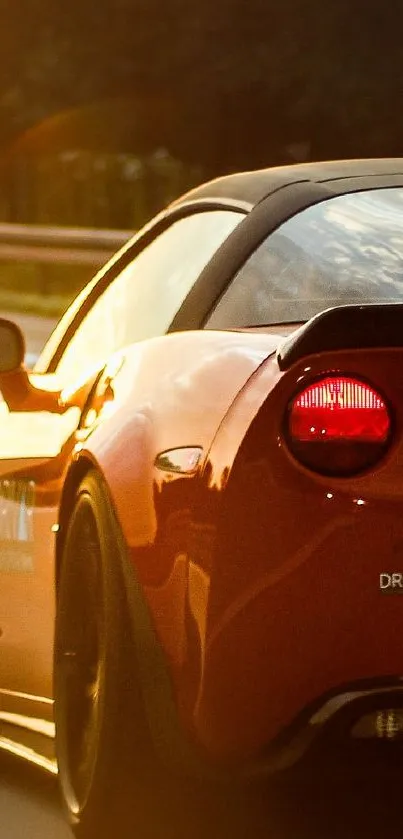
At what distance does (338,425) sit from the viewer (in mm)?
3971

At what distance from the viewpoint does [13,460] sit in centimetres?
556

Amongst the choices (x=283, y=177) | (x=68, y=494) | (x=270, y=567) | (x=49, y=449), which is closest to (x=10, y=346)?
(x=49, y=449)

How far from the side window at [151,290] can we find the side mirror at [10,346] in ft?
0.59

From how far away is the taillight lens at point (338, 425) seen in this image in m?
3.95

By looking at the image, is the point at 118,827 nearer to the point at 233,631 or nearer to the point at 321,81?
the point at 233,631

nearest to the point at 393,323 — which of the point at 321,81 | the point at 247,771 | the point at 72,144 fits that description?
the point at 247,771

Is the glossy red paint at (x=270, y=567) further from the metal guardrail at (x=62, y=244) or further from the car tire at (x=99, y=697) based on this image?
the metal guardrail at (x=62, y=244)

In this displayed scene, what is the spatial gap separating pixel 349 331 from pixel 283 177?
3.85 feet

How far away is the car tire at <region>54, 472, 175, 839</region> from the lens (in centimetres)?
436

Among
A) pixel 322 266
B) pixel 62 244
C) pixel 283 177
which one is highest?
pixel 62 244

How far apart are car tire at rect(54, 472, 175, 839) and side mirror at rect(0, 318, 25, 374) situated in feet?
2.09

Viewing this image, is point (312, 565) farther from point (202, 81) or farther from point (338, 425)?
point (202, 81)

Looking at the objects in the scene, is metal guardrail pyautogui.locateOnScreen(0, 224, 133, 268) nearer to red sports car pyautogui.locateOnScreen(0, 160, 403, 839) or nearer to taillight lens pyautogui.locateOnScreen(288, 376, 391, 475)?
red sports car pyautogui.locateOnScreen(0, 160, 403, 839)

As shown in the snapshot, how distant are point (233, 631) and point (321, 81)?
122 feet
